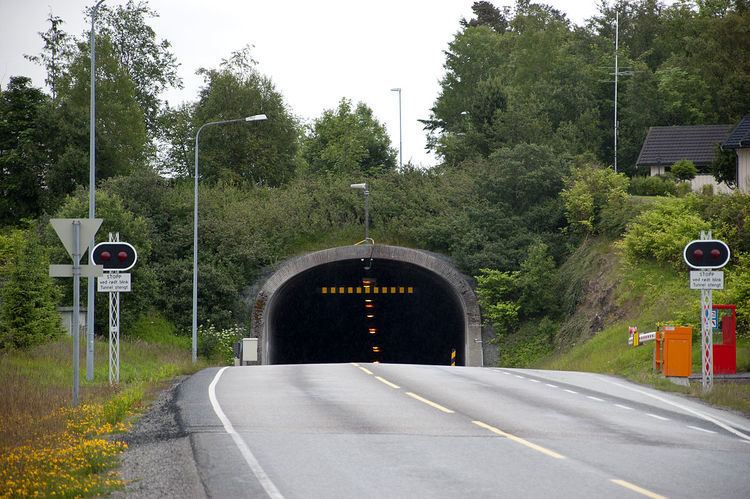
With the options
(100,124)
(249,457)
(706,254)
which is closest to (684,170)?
(100,124)

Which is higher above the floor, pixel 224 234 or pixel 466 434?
pixel 224 234

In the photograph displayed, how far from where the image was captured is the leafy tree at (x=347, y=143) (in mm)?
84444

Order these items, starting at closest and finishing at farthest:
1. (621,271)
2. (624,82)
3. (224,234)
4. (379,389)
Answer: (379,389), (621,271), (224,234), (624,82)

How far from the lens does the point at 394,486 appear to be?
430 inches

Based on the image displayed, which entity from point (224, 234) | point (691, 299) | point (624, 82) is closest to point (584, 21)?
point (624, 82)

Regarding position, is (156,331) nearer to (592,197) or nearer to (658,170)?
(592,197)

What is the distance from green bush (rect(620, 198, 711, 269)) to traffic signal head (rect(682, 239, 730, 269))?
49.4ft

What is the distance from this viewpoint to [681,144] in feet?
222

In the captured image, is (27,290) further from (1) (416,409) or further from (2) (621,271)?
(2) (621,271)


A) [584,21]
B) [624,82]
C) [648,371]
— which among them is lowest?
[648,371]

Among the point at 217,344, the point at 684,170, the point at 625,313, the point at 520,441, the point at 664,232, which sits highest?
the point at 684,170

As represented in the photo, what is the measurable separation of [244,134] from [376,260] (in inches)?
763

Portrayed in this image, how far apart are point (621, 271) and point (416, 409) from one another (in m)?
27.3

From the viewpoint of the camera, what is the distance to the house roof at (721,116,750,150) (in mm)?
49062
